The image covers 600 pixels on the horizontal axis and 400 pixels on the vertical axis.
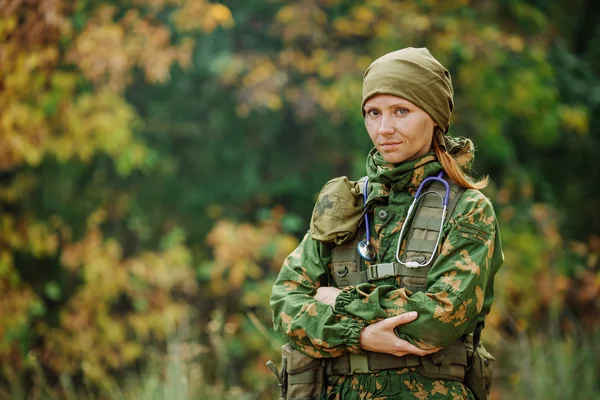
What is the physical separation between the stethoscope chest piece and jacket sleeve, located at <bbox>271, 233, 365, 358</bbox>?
15 centimetres

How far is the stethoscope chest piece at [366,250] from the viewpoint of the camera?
102 inches

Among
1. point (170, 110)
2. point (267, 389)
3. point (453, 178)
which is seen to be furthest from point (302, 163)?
point (453, 178)

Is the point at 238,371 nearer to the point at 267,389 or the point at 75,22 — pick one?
the point at 267,389

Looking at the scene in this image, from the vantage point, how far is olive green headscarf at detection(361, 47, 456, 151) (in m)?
2.50

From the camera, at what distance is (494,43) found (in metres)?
7.04

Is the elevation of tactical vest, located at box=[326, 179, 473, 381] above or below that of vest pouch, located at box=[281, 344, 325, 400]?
above

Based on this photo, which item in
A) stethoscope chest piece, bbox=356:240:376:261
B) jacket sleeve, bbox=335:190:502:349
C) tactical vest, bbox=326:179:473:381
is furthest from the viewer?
stethoscope chest piece, bbox=356:240:376:261

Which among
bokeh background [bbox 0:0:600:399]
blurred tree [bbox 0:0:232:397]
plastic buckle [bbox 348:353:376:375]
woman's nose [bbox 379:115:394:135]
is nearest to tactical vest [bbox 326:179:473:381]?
plastic buckle [bbox 348:353:376:375]

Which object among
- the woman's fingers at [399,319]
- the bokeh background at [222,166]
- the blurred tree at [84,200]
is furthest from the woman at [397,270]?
the blurred tree at [84,200]

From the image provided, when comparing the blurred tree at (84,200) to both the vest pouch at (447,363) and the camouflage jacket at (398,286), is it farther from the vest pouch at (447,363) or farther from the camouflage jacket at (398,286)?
the vest pouch at (447,363)

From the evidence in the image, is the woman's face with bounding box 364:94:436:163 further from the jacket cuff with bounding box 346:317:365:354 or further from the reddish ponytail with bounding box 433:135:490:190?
the jacket cuff with bounding box 346:317:365:354

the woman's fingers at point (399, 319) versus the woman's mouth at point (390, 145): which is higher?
the woman's mouth at point (390, 145)

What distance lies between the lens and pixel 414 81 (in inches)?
98.5

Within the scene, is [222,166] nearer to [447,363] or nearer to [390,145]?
[390,145]
